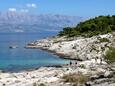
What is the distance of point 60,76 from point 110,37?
6302cm

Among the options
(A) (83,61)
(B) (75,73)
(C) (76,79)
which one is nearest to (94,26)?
(A) (83,61)

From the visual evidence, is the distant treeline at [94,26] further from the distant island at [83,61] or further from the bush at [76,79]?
the bush at [76,79]

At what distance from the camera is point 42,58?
11012 cm

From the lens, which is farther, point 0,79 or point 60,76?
point 0,79

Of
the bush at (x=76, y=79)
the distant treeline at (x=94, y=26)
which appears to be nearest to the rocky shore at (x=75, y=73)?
the bush at (x=76, y=79)

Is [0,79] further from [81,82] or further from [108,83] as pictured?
[108,83]

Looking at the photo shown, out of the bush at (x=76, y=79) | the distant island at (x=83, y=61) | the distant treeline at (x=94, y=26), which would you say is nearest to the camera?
the bush at (x=76, y=79)

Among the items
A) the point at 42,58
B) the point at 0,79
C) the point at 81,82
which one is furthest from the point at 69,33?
the point at 81,82

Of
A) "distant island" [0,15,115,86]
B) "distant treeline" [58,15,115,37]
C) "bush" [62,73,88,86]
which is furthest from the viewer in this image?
"distant treeline" [58,15,115,37]

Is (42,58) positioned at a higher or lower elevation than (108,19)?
lower

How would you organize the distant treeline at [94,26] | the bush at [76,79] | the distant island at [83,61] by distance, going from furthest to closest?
the distant treeline at [94,26]
the distant island at [83,61]
the bush at [76,79]

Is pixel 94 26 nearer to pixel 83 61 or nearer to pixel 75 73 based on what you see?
pixel 83 61

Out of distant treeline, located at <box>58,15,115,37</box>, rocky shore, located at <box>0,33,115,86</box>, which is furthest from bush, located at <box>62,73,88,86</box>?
distant treeline, located at <box>58,15,115,37</box>

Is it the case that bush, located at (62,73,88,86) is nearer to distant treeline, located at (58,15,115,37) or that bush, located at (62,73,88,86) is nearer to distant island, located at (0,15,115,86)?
distant island, located at (0,15,115,86)
